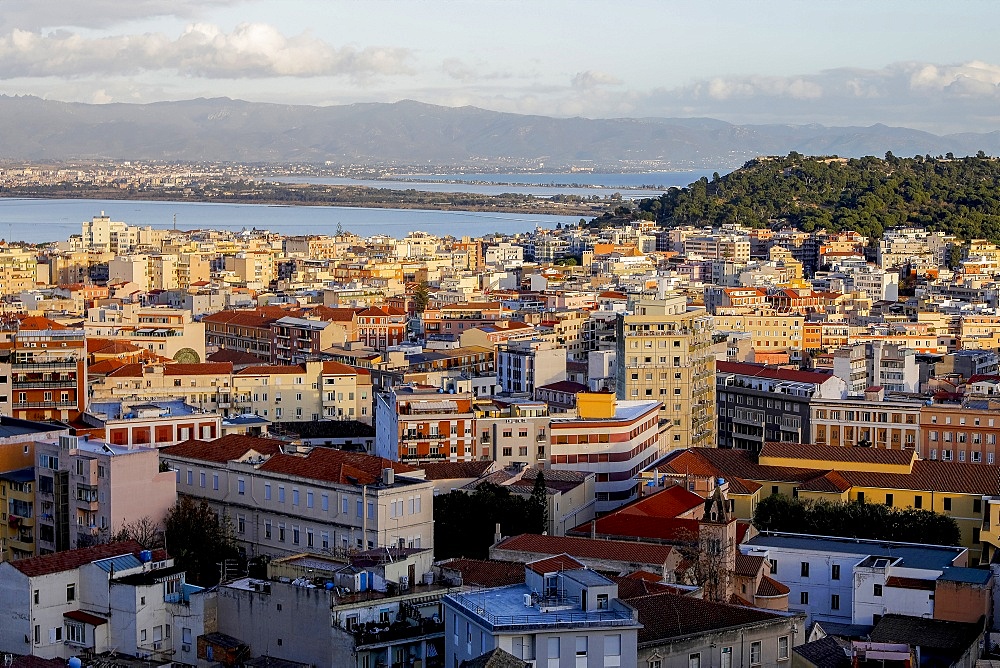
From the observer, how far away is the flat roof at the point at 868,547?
54.2 feet

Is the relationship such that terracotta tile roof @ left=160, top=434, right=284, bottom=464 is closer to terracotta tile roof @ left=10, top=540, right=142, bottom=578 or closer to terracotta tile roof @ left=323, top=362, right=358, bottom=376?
terracotta tile roof @ left=10, top=540, right=142, bottom=578

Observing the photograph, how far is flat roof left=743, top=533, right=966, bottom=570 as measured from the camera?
1652 centimetres

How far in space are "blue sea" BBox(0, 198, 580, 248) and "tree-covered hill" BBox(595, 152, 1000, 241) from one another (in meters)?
27.4

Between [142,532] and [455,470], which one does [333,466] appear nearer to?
[142,532]

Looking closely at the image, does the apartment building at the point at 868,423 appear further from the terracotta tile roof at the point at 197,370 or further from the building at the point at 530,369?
the terracotta tile roof at the point at 197,370

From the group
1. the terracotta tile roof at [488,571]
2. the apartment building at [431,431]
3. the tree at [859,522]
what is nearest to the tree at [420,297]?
the apartment building at [431,431]

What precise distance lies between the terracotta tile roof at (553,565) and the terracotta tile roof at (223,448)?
6.89 m

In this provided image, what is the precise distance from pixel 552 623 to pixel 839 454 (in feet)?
40.3

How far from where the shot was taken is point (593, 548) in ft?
51.2

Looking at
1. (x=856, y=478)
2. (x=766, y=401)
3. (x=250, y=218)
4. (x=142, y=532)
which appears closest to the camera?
(x=142, y=532)

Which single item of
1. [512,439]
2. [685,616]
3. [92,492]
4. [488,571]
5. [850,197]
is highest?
[850,197]

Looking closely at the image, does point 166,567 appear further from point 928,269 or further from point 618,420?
point 928,269

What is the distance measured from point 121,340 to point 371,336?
8365 millimetres

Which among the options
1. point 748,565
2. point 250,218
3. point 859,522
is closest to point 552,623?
point 748,565
